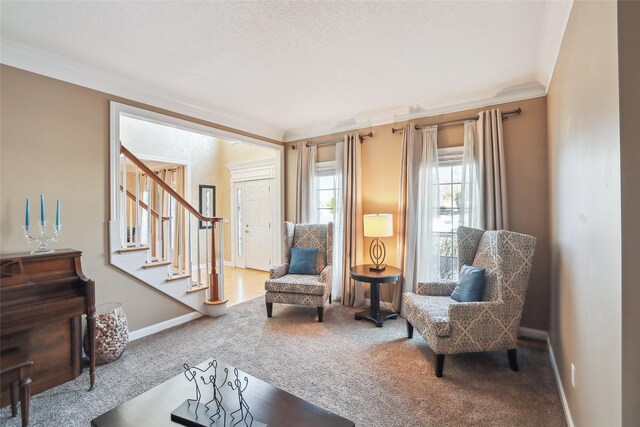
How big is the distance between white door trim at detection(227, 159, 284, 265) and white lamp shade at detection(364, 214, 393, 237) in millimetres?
1904

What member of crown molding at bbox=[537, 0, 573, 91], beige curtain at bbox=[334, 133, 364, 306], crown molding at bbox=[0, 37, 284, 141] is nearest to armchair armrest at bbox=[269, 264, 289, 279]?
beige curtain at bbox=[334, 133, 364, 306]

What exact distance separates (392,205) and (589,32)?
2732 mm

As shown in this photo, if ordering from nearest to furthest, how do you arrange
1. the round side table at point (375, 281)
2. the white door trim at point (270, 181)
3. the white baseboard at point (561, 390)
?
the white baseboard at point (561, 390), the round side table at point (375, 281), the white door trim at point (270, 181)

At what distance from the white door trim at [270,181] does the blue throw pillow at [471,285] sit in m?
3.07

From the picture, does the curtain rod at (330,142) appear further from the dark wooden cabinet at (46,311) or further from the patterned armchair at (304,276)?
the dark wooden cabinet at (46,311)

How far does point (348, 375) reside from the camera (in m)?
Answer: 2.37

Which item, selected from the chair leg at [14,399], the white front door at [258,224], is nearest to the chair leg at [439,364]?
the chair leg at [14,399]

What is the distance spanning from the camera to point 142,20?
2055 millimetres

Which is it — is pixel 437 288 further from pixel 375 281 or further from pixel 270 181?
pixel 270 181

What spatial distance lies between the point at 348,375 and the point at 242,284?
11.1 ft

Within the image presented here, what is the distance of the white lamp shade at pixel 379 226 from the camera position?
3549 mm

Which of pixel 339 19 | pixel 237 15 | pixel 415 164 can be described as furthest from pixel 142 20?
pixel 415 164

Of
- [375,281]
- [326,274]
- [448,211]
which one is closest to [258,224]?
[326,274]

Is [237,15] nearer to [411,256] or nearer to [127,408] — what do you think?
[127,408]
